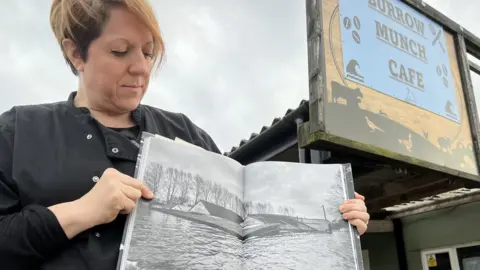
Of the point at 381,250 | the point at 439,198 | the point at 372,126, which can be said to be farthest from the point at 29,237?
the point at 381,250

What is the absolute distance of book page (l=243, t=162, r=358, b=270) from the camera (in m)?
0.80

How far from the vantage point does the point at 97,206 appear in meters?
0.64

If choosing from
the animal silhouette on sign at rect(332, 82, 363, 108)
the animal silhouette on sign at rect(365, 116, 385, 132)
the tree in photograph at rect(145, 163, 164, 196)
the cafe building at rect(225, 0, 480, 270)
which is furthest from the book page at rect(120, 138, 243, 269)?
the animal silhouette on sign at rect(365, 116, 385, 132)

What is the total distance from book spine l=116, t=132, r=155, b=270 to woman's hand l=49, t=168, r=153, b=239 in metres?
0.03

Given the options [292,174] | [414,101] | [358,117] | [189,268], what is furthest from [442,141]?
[189,268]

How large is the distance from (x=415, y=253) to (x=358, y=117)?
3345 mm

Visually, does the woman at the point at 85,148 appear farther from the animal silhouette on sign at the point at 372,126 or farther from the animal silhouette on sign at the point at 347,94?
the animal silhouette on sign at the point at 372,126

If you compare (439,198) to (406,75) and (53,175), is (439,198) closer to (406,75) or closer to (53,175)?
(406,75)

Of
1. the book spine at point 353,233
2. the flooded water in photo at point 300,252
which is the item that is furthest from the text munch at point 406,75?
the flooded water in photo at point 300,252

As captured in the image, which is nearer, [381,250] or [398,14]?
[398,14]

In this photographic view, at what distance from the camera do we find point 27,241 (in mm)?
623

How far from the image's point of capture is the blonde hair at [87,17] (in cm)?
76

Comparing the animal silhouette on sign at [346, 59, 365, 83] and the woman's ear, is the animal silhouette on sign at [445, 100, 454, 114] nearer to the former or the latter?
the animal silhouette on sign at [346, 59, 365, 83]

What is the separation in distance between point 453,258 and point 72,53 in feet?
15.6
